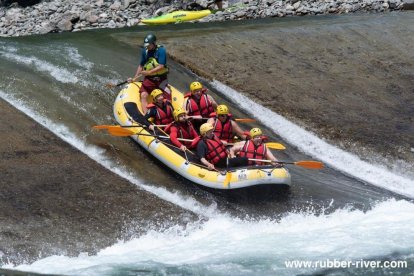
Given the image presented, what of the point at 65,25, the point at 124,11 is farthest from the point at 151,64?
the point at 124,11

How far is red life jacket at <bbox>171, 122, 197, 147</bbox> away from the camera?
11484 mm

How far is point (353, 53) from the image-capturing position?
17469 mm

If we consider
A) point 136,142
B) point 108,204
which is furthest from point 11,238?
point 136,142

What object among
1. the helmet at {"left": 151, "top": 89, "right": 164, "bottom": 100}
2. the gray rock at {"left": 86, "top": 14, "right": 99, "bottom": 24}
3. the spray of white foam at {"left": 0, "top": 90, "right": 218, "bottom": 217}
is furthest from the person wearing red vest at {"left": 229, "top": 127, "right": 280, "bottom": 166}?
the gray rock at {"left": 86, "top": 14, "right": 99, "bottom": 24}

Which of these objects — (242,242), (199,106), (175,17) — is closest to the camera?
(242,242)

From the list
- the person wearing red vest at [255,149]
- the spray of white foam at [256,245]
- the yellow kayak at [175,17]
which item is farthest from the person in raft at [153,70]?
the yellow kayak at [175,17]

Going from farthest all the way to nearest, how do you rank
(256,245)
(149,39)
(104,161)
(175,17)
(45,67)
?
(175,17)
(45,67)
(149,39)
(104,161)
(256,245)

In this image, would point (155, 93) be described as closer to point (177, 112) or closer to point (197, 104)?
point (177, 112)

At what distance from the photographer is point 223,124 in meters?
11.5

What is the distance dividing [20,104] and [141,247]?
4668 millimetres

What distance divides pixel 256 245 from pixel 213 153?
1.96 meters

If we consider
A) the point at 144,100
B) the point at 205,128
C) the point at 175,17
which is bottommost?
the point at 175,17

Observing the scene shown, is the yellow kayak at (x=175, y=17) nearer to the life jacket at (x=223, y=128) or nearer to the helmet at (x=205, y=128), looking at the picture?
the life jacket at (x=223, y=128)

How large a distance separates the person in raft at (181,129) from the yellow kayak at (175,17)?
10.9m
